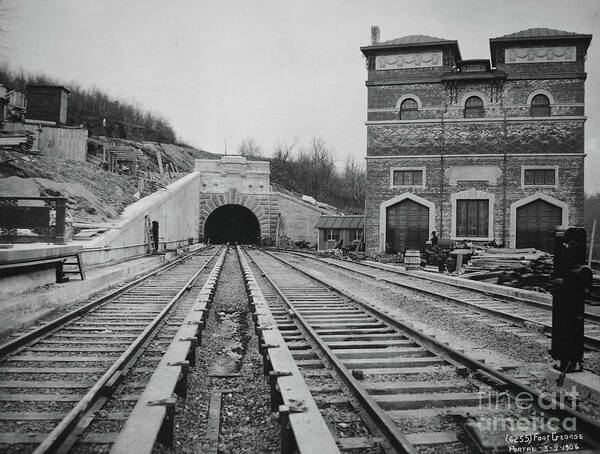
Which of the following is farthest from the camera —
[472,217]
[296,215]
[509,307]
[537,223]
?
[296,215]

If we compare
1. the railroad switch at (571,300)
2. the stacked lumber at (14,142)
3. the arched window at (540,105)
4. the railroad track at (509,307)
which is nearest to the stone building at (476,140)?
the arched window at (540,105)

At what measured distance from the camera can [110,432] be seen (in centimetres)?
314

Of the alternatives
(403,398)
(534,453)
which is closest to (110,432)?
(403,398)

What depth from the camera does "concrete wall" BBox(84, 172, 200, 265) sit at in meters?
14.9

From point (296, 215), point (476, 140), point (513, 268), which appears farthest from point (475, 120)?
point (296, 215)

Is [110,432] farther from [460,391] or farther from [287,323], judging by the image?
[287,323]

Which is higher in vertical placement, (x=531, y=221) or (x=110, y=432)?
(x=531, y=221)

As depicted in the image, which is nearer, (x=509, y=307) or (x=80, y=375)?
(x=80, y=375)

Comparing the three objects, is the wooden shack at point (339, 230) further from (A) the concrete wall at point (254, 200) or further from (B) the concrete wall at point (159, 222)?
(B) the concrete wall at point (159, 222)

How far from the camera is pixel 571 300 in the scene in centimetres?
392

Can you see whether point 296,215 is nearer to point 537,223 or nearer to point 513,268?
point 537,223

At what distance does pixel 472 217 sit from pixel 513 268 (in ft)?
38.2

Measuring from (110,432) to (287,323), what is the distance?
380cm

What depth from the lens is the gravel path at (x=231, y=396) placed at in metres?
3.34
